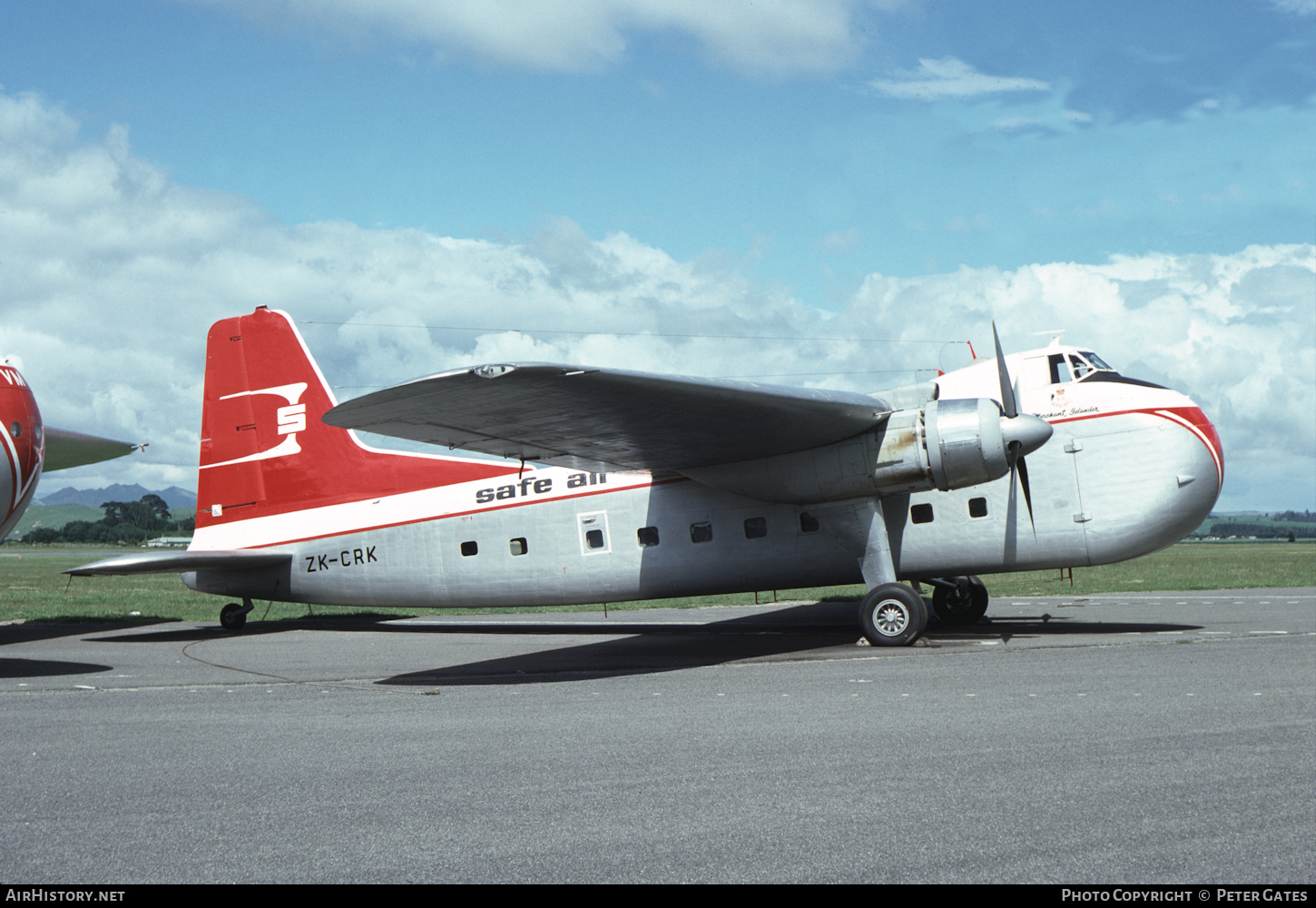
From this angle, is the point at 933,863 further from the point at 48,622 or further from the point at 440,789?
the point at 48,622

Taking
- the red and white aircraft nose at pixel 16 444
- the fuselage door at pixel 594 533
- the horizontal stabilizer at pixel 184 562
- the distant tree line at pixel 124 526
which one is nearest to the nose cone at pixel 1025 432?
the fuselage door at pixel 594 533

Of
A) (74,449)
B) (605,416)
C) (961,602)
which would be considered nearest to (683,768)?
(605,416)

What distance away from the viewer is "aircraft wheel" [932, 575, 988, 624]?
1789cm

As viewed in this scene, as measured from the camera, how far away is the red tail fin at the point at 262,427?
1953cm

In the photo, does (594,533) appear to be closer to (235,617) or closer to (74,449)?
(235,617)

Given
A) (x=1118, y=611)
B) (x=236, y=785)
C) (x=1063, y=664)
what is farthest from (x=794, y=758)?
(x=1118, y=611)

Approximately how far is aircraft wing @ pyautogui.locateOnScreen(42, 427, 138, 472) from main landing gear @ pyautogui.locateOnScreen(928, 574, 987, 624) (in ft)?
56.7

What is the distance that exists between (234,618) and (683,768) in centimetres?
1591

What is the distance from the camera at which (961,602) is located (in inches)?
709

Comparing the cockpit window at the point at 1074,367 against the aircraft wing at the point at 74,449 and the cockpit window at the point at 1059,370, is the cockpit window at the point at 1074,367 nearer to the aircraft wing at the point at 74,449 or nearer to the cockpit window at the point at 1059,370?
the cockpit window at the point at 1059,370

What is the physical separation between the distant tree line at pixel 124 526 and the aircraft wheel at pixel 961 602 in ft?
508

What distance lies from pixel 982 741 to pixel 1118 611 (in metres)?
13.6

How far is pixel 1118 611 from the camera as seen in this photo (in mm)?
18828

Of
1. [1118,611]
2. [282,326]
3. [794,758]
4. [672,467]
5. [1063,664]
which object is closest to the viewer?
[794,758]
